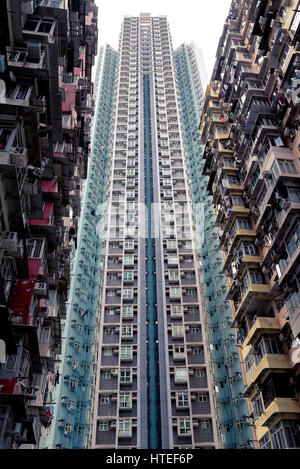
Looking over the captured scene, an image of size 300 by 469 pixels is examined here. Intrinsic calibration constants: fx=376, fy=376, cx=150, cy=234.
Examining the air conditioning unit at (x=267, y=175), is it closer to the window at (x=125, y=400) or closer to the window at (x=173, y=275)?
the window at (x=173, y=275)

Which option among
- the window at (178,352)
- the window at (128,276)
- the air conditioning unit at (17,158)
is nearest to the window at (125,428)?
the window at (178,352)

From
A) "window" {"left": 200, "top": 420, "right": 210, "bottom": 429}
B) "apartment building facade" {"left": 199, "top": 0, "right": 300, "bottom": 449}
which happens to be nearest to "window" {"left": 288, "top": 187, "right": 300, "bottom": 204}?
"apartment building facade" {"left": 199, "top": 0, "right": 300, "bottom": 449}

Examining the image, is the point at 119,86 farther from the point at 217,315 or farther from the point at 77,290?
the point at 217,315

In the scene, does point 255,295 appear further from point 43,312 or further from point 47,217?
point 47,217

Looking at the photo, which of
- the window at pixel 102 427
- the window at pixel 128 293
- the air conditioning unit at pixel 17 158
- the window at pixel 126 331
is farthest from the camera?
the window at pixel 128 293

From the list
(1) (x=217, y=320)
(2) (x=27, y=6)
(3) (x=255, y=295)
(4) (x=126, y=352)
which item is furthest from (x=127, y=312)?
(2) (x=27, y=6)

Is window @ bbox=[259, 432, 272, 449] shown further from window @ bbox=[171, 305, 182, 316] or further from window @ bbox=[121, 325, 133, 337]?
window @ bbox=[171, 305, 182, 316]
